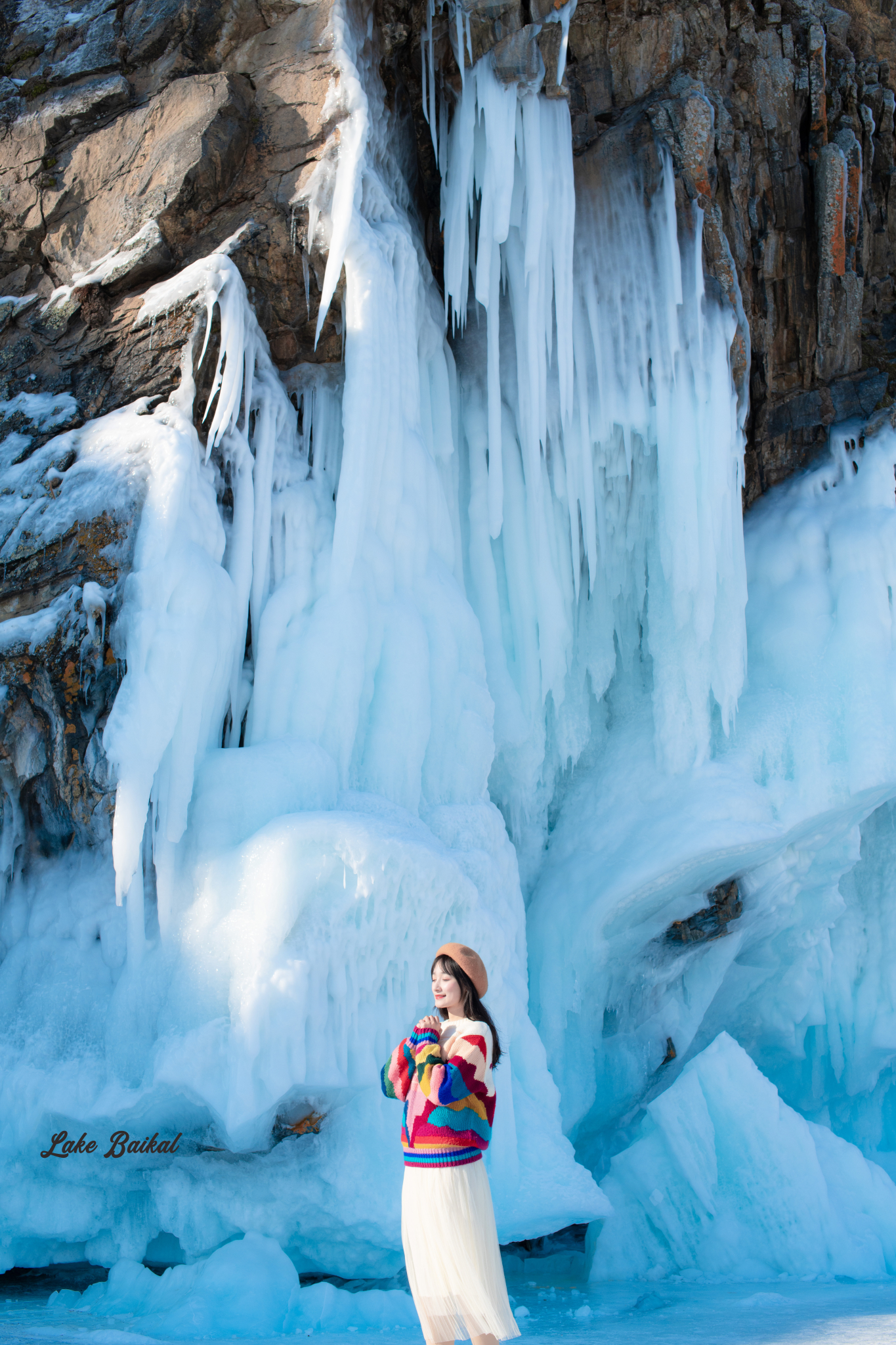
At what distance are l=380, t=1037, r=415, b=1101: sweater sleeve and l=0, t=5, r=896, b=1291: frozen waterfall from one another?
6.44ft

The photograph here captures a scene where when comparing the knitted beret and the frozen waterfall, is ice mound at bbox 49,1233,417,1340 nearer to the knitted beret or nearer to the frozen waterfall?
the frozen waterfall

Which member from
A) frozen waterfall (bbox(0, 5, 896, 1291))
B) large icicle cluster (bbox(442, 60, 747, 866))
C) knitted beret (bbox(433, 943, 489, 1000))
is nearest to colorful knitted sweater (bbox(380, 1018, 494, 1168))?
knitted beret (bbox(433, 943, 489, 1000))

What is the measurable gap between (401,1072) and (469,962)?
36 centimetres

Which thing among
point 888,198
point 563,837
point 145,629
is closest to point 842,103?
point 888,198

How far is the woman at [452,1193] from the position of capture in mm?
2816

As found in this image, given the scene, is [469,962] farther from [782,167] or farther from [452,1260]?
[782,167]

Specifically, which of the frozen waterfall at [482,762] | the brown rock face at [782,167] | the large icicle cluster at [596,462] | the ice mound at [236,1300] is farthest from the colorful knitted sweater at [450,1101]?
the brown rock face at [782,167]

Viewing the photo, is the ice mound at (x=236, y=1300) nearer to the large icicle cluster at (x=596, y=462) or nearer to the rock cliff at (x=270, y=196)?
the rock cliff at (x=270, y=196)

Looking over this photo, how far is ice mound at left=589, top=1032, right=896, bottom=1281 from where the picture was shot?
20.7 feet

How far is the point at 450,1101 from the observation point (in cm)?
286

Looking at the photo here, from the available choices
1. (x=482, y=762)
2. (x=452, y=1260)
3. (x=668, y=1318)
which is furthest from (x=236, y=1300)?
(x=482, y=762)

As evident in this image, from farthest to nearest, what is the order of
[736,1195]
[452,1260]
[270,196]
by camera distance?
[270,196] → [736,1195] → [452,1260]

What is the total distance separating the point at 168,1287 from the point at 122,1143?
0.68 m

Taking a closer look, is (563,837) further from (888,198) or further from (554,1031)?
(888,198)
